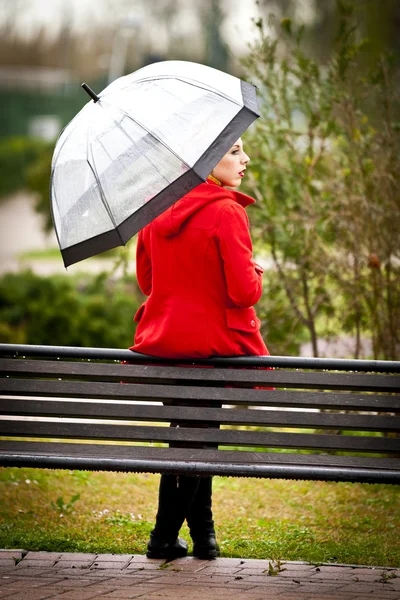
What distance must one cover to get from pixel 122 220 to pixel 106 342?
6.09 m

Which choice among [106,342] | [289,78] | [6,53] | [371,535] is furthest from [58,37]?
[371,535]

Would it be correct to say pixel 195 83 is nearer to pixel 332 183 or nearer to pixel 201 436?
pixel 201 436

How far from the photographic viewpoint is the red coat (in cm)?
324

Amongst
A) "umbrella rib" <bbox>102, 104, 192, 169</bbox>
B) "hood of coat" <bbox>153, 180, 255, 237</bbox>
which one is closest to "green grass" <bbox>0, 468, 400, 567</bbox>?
"hood of coat" <bbox>153, 180, 255, 237</bbox>

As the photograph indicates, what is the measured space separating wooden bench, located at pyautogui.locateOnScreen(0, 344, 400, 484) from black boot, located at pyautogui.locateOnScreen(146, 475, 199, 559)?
350 mm

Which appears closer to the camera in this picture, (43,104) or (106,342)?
(106,342)

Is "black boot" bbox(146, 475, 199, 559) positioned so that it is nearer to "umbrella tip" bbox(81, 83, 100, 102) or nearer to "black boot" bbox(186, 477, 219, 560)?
"black boot" bbox(186, 477, 219, 560)

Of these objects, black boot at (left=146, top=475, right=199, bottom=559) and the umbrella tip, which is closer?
the umbrella tip

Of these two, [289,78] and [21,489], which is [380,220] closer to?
[289,78]

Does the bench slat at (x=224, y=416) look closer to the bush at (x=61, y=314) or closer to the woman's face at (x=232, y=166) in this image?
the woman's face at (x=232, y=166)

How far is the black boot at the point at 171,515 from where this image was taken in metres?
3.54

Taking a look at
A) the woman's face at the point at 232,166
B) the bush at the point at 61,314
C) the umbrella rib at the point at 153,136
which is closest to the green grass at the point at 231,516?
the woman's face at the point at 232,166

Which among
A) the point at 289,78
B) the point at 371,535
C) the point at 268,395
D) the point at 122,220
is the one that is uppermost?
the point at 289,78

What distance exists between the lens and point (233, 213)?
10.6 feet
